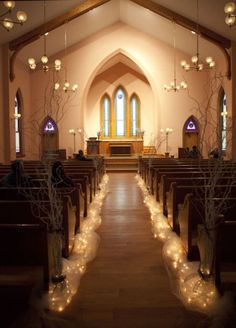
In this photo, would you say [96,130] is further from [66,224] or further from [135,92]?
[66,224]

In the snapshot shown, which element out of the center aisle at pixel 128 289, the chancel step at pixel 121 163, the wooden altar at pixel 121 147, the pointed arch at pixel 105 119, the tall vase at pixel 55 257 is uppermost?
the pointed arch at pixel 105 119

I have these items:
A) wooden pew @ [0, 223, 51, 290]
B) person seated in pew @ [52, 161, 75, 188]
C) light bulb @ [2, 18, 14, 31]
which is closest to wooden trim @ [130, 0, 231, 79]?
light bulb @ [2, 18, 14, 31]

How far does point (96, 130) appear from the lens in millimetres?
18312

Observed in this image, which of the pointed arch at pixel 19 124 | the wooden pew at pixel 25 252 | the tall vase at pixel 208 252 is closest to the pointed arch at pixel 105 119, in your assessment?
the pointed arch at pixel 19 124

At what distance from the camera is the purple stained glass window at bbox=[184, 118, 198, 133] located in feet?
52.6

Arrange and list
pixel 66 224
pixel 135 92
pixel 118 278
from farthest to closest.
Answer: pixel 135 92 → pixel 66 224 → pixel 118 278

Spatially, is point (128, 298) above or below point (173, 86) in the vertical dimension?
below

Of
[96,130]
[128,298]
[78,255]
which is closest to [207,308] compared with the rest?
[128,298]

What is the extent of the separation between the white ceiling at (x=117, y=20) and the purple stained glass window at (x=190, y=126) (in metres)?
2.98

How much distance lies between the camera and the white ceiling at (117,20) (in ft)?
35.2

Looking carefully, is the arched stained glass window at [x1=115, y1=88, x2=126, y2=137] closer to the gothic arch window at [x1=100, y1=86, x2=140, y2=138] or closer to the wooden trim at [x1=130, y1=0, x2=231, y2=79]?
the gothic arch window at [x1=100, y1=86, x2=140, y2=138]

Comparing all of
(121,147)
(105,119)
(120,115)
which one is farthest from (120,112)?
(121,147)

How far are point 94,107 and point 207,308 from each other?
53.6 feet

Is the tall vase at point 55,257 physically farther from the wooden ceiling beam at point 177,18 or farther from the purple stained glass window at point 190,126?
the purple stained glass window at point 190,126
